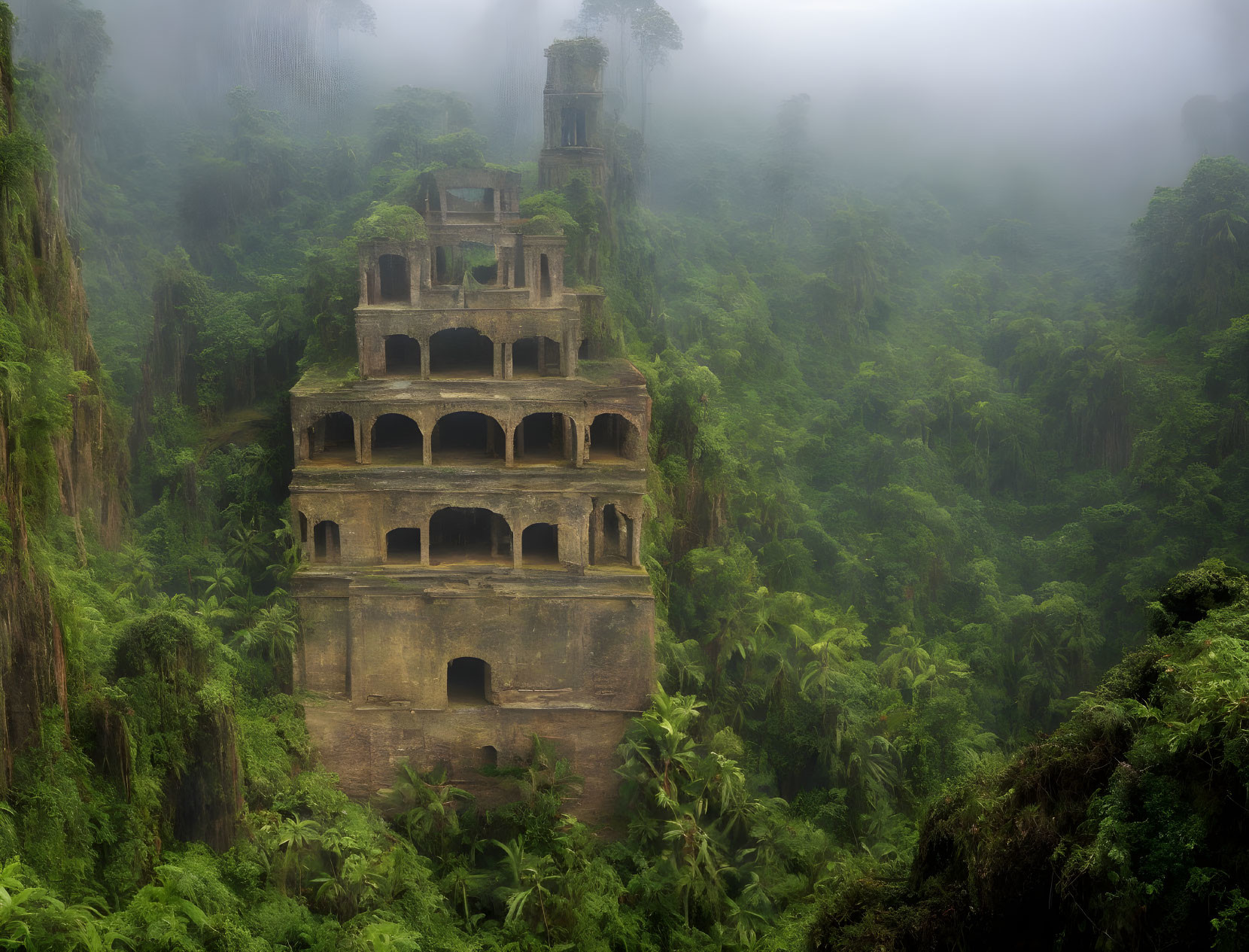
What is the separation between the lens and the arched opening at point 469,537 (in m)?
23.7

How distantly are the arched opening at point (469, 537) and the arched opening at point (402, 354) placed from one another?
3720 mm

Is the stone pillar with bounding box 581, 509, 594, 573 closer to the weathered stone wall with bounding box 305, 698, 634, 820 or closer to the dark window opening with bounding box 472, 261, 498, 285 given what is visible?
the weathered stone wall with bounding box 305, 698, 634, 820

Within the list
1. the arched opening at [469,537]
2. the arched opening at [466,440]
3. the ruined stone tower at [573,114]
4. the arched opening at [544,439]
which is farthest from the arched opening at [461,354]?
the ruined stone tower at [573,114]

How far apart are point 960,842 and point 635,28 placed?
2209 inches

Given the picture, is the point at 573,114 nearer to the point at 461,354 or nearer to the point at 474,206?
the point at 474,206

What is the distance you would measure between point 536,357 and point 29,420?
13867 mm

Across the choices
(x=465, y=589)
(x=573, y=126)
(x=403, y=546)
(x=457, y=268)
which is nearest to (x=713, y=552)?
(x=403, y=546)

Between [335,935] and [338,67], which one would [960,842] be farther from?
[338,67]

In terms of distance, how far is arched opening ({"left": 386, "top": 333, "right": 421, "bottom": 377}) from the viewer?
87.9 feet

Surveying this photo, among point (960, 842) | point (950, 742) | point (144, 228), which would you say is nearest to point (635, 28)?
point (144, 228)

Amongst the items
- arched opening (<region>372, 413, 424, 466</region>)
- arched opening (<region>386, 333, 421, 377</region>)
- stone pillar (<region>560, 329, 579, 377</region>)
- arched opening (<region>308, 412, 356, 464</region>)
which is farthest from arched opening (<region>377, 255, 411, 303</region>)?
stone pillar (<region>560, 329, 579, 377</region>)

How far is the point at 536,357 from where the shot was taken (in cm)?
2758

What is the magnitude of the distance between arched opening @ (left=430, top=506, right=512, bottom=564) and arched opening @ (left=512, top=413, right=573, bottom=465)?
1.59 meters

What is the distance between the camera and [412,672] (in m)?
23.0
